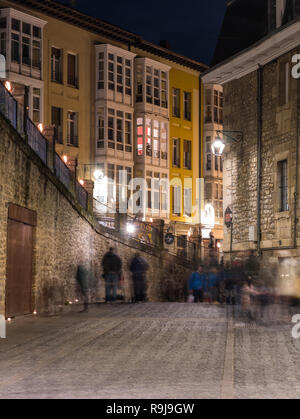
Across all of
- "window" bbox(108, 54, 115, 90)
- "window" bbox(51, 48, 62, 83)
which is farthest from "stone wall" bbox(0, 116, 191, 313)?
"window" bbox(108, 54, 115, 90)

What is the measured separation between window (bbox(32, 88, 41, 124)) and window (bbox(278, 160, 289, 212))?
779 inches

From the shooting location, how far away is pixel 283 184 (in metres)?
27.2

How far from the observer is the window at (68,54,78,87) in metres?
47.2

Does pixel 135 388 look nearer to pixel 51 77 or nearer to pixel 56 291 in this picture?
pixel 56 291

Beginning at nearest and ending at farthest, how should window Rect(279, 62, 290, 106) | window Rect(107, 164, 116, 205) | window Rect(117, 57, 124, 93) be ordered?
window Rect(279, 62, 290, 106) → window Rect(107, 164, 116, 205) → window Rect(117, 57, 124, 93)

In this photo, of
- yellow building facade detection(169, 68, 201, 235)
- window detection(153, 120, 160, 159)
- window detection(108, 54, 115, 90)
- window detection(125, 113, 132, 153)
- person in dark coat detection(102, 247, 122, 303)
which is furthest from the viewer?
yellow building facade detection(169, 68, 201, 235)

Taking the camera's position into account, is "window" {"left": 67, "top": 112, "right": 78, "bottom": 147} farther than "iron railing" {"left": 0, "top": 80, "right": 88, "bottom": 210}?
Yes

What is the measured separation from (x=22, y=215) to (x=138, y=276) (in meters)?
8.11

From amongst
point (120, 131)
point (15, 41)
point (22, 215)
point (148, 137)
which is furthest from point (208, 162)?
point (22, 215)

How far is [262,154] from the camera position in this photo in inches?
1117

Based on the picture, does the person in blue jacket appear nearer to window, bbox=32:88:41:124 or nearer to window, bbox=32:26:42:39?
window, bbox=32:88:41:124

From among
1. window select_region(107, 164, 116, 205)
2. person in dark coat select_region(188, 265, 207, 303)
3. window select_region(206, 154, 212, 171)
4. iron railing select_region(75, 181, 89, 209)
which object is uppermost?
window select_region(206, 154, 212, 171)
